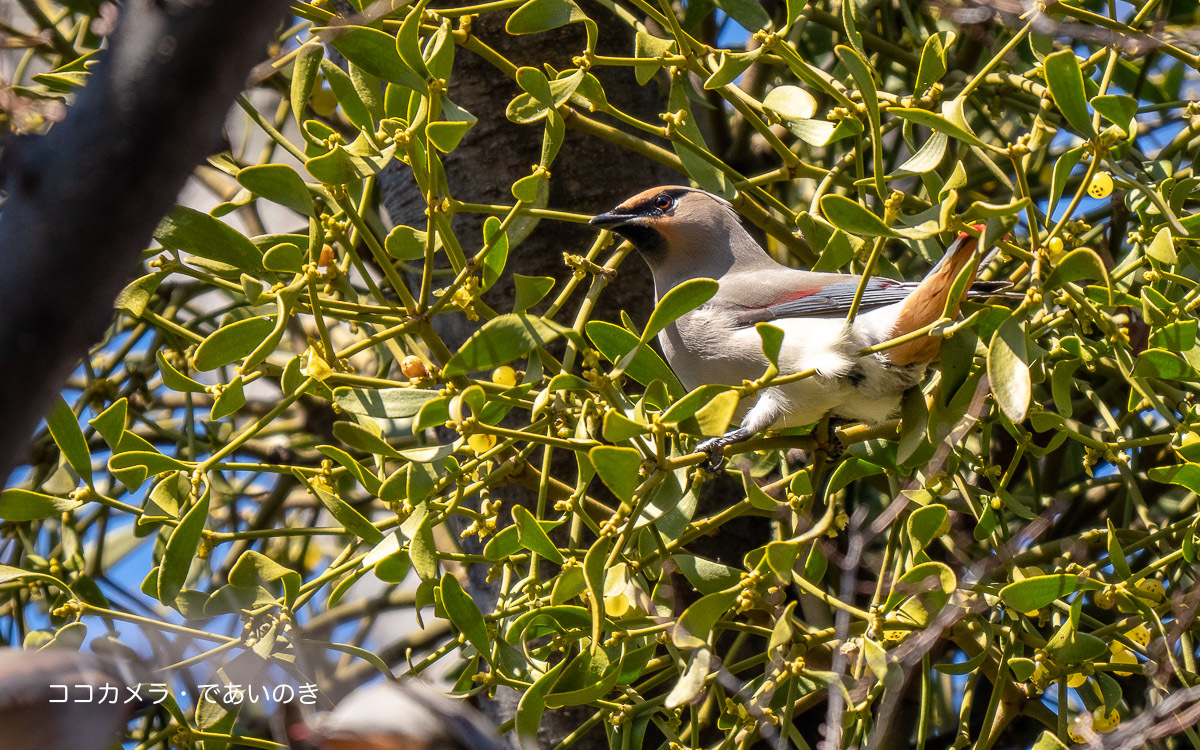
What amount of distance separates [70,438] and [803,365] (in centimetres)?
102

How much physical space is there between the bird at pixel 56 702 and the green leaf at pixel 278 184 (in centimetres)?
52

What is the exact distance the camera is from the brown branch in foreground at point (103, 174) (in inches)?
21.8

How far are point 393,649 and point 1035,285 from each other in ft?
5.67

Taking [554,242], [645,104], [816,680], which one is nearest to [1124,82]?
[645,104]

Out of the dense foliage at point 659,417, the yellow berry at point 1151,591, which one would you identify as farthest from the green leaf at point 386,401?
the yellow berry at point 1151,591

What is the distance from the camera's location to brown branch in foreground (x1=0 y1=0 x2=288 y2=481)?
0.55m

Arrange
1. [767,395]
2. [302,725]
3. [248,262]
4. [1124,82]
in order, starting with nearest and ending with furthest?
1. [302,725]
2. [248,262]
3. [767,395]
4. [1124,82]

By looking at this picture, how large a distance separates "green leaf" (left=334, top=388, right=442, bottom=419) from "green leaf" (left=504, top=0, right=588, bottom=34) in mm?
439

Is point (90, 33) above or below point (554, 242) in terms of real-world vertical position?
above

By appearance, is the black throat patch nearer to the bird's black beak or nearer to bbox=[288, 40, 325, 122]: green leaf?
the bird's black beak

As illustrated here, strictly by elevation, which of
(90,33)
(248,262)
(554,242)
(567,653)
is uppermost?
(90,33)

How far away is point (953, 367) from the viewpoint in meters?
1.23

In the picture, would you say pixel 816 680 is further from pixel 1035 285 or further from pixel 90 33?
pixel 90 33

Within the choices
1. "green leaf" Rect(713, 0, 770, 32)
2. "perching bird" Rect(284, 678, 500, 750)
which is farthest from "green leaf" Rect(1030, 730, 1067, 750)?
"green leaf" Rect(713, 0, 770, 32)
